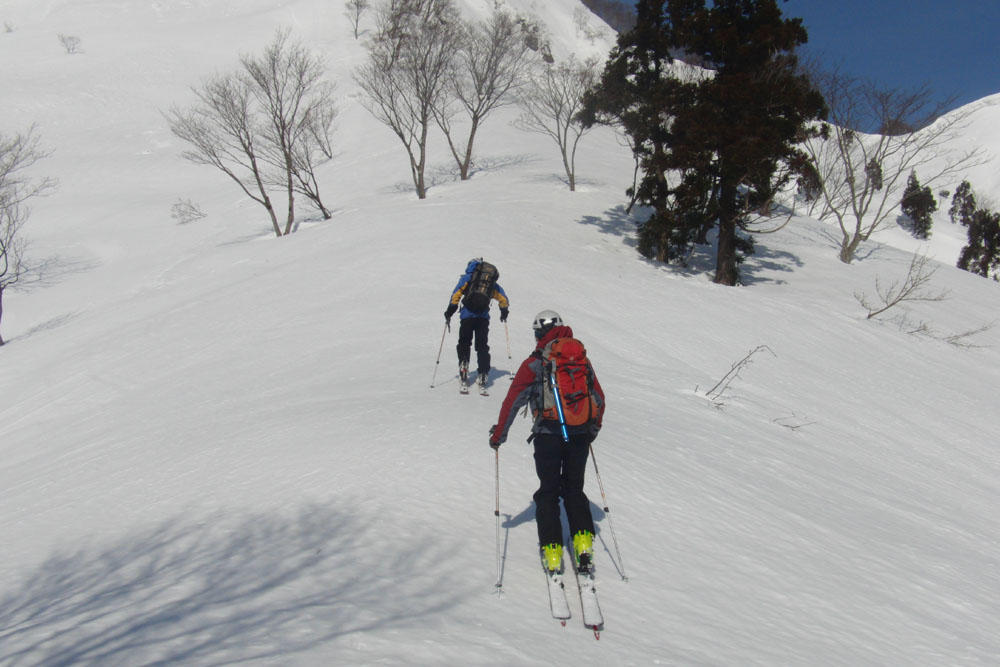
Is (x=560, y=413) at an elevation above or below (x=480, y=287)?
below

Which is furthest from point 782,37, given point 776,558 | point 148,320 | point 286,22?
point 286,22

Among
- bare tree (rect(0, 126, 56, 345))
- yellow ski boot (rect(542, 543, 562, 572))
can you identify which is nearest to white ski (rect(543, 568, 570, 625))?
yellow ski boot (rect(542, 543, 562, 572))

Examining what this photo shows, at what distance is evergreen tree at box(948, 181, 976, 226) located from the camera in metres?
74.8

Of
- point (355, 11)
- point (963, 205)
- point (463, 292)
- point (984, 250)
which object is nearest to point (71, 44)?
point (355, 11)

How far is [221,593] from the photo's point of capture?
3.74 meters

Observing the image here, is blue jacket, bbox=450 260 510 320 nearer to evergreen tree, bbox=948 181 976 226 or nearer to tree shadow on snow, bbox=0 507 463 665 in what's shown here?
tree shadow on snow, bbox=0 507 463 665

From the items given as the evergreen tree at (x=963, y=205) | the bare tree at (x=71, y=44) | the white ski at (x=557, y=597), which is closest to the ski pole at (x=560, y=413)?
the white ski at (x=557, y=597)

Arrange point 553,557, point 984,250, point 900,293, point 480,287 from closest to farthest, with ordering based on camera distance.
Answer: point 553,557 < point 480,287 < point 900,293 < point 984,250

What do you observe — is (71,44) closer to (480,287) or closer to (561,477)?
(480,287)

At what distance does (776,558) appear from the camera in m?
5.13

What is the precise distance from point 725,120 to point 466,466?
17.6 metres

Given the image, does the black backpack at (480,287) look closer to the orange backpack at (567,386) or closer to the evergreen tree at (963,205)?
the orange backpack at (567,386)

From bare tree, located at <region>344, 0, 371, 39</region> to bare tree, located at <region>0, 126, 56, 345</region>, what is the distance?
32.8 m

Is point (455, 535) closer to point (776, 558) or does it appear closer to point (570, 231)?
point (776, 558)
